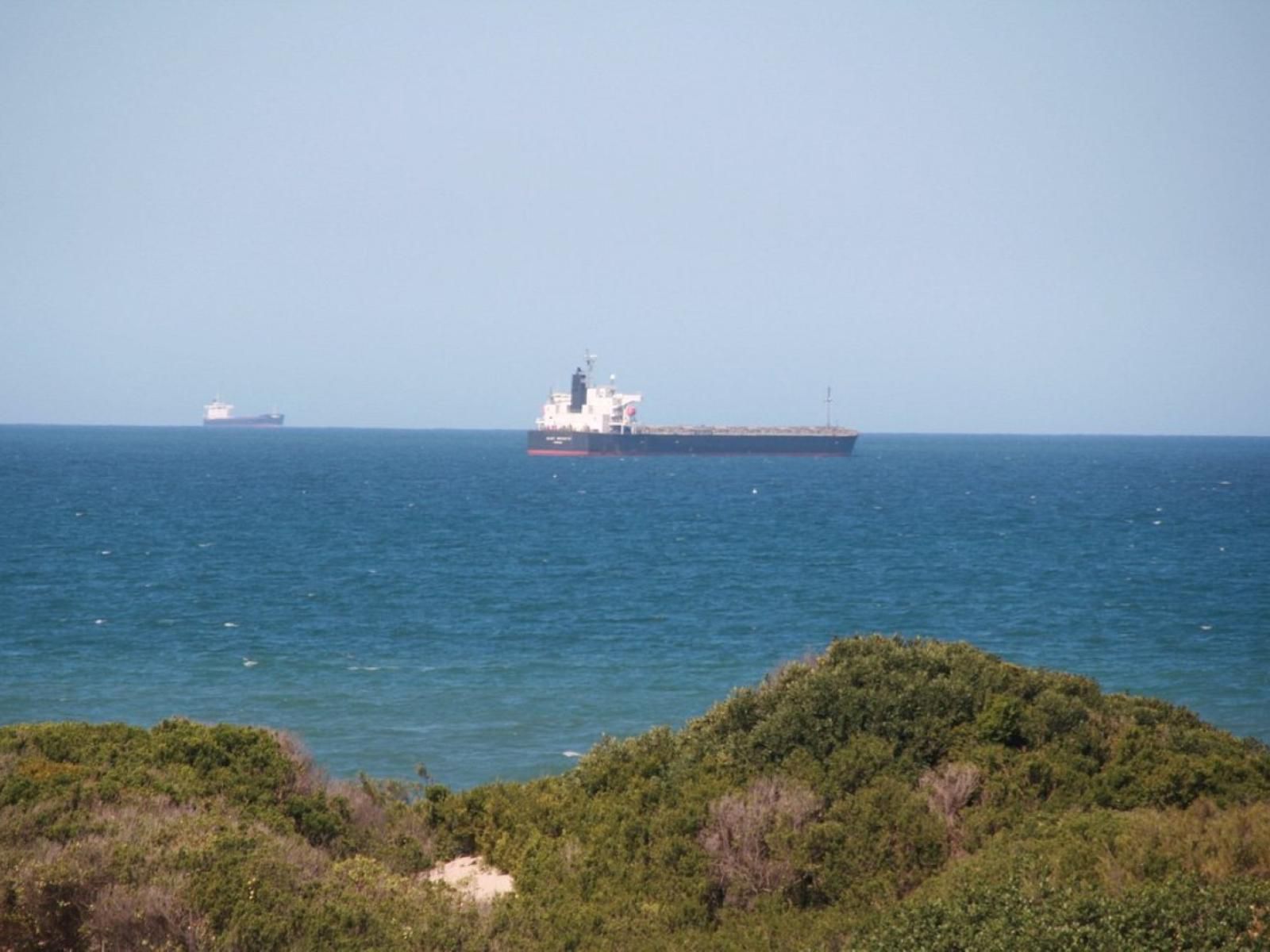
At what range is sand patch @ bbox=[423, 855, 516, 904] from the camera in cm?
975

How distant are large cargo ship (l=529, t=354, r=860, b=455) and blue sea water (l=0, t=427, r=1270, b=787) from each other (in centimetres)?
5699

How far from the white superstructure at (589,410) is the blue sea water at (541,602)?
59328 millimetres

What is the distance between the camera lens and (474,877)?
10227 mm

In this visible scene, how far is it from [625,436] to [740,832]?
12541cm

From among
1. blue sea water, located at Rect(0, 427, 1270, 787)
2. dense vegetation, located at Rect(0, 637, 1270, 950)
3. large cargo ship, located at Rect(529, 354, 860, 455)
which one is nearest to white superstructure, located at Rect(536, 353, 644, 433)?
large cargo ship, located at Rect(529, 354, 860, 455)

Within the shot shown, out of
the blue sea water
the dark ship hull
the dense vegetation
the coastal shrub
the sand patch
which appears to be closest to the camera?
the dense vegetation

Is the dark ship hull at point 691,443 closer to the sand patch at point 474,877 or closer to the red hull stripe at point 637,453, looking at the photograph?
the red hull stripe at point 637,453

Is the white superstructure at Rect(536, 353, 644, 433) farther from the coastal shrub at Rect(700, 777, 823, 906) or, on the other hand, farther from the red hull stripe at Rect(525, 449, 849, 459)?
the coastal shrub at Rect(700, 777, 823, 906)

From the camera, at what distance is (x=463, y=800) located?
462 inches

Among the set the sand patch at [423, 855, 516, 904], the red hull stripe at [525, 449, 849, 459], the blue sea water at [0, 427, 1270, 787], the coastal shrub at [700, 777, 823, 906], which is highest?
the red hull stripe at [525, 449, 849, 459]

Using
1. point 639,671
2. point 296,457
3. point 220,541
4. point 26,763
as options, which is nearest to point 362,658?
point 639,671

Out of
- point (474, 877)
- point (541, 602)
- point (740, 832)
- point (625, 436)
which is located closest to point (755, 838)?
point (740, 832)

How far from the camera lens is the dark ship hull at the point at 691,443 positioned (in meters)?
135

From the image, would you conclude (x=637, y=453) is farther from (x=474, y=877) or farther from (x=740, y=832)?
(x=740, y=832)
